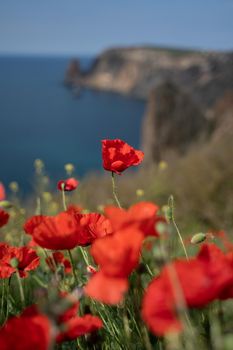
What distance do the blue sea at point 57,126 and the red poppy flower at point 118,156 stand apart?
808 inches

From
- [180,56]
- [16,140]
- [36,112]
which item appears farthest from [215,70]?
[180,56]

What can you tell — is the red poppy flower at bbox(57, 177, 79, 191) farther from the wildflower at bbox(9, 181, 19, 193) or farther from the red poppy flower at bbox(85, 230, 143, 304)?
the wildflower at bbox(9, 181, 19, 193)

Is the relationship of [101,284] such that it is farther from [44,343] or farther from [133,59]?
[133,59]

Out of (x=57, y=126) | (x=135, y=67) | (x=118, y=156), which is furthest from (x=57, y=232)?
(x=135, y=67)

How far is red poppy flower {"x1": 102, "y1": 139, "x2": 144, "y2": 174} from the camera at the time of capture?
1427mm

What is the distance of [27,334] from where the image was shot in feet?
2.70

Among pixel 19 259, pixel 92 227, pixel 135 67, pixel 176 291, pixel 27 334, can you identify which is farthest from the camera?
pixel 135 67

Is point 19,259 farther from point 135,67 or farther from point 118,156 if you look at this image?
point 135,67

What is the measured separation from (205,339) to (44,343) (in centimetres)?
42

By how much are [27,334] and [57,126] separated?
191ft

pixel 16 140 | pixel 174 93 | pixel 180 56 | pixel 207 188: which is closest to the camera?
pixel 207 188

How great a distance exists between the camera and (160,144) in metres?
17.6

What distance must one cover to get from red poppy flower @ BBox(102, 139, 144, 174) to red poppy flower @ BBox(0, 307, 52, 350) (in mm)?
646

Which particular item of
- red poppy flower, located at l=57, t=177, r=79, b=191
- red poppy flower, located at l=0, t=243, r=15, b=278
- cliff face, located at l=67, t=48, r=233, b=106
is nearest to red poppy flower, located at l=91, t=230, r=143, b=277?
red poppy flower, located at l=0, t=243, r=15, b=278
